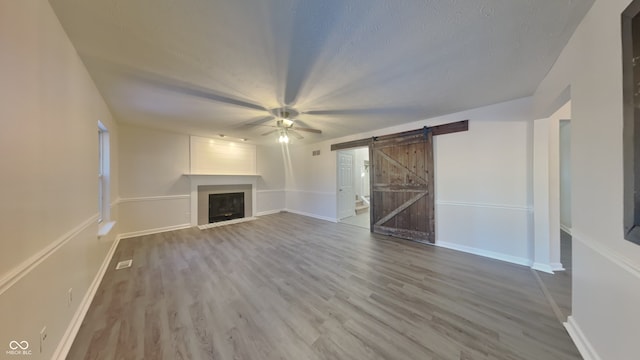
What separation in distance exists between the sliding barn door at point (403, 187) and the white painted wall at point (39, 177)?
4.55 meters

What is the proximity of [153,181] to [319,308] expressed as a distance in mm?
4874

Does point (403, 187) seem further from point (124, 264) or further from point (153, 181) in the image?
point (153, 181)

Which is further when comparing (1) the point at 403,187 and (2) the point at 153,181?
(2) the point at 153,181

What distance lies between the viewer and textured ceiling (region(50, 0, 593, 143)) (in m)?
1.37

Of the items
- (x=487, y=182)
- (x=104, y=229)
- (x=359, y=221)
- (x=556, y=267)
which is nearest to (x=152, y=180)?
(x=104, y=229)

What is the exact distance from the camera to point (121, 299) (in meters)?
2.14

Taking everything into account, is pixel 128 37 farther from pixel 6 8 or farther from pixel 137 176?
pixel 137 176

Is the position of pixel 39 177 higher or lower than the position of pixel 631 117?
lower

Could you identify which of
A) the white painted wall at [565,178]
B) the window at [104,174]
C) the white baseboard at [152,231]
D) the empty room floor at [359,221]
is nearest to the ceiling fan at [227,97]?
the window at [104,174]

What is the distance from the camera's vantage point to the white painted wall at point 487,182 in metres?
2.98

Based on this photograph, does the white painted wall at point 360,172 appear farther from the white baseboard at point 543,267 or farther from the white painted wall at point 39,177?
the white painted wall at point 39,177

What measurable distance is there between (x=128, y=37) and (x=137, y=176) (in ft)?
13.0

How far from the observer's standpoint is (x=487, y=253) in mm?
3256

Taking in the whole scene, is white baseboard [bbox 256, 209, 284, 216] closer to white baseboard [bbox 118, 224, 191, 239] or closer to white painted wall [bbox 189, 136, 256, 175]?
white painted wall [bbox 189, 136, 256, 175]
